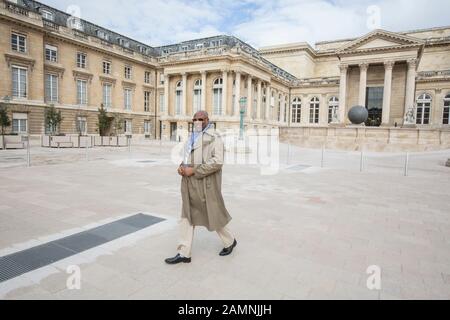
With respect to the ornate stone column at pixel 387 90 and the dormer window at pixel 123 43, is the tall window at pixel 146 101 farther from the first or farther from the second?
the ornate stone column at pixel 387 90

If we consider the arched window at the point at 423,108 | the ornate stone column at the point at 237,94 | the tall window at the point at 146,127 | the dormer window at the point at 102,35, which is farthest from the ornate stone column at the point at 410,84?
the dormer window at the point at 102,35

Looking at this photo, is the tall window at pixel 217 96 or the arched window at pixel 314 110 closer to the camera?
the tall window at pixel 217 96

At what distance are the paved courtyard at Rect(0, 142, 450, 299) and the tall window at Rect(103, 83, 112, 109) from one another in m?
34.4

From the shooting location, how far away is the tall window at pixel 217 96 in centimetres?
4266

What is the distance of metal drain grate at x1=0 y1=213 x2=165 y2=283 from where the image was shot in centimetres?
390

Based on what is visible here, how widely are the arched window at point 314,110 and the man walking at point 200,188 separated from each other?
5258 centimetres

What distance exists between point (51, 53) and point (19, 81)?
5378mm

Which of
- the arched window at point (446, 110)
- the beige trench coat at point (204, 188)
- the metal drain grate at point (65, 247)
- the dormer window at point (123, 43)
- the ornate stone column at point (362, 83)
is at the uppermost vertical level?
the dormer window at point (123, 43)

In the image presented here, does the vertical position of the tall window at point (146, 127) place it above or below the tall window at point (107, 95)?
below

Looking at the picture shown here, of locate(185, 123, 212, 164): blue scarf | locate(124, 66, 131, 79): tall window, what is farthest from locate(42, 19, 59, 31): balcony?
locate(185, 123, 212, 164): blue scarf

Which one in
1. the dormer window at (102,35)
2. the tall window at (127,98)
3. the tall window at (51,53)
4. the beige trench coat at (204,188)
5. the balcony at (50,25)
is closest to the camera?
the beige trench coat at (204,188)

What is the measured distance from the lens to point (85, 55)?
38469 millimetres

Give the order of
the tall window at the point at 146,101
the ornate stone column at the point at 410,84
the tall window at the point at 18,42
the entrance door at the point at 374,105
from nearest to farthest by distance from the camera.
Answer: the tall window at the point at 18,42, the ornate stone column at the point at 410,84, the entrance door at the point at 374,105, the tall window at the point at 146,101
